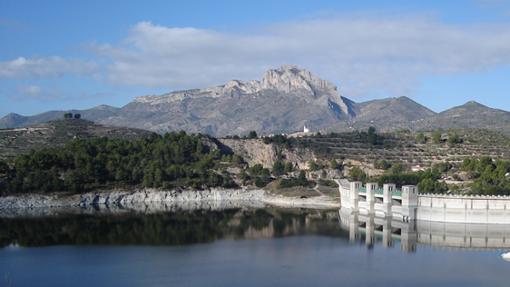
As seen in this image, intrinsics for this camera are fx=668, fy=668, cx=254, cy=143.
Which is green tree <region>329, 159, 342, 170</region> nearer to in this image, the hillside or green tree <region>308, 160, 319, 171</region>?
green tree <region>308, 160, 319, 171</region>

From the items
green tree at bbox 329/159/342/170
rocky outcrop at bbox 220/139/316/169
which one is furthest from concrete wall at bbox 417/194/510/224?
rocky outcrop at bbox 220/139/316/169

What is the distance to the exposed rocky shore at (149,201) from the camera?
100875 millimetres

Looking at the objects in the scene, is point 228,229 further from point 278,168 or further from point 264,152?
point 264,152

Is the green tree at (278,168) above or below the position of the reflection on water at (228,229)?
above

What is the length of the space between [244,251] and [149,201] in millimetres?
48885

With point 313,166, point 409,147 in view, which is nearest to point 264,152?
point 313,166

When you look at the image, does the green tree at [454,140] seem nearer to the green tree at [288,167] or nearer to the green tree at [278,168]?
the green tree at [288,167]

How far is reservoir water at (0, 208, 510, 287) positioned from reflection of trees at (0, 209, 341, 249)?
0.39 ft

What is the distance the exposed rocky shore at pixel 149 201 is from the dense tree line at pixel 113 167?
5.46 feet

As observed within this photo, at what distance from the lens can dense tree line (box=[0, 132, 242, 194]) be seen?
105375 mm

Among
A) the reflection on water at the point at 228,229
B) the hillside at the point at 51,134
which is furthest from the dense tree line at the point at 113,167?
the hillside at the point at 51,134

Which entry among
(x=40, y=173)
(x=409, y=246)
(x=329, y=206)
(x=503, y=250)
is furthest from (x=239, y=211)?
(x=503, y=250)

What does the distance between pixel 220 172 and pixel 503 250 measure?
68.3 metres

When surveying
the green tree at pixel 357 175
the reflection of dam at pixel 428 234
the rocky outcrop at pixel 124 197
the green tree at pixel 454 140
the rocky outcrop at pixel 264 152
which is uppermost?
the green tree at pixel 454 140
